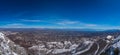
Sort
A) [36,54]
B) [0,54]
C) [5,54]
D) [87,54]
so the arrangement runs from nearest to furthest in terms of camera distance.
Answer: [0,54], [5,54], [87,54], [36,54]

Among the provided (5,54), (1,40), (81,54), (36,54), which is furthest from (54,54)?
(5,54)

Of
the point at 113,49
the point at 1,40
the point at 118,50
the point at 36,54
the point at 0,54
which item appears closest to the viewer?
the point at 118,50

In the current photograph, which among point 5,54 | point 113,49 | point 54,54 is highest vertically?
point 113,49

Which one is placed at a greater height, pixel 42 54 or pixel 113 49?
pixel 113 49

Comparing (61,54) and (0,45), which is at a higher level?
(0,45)

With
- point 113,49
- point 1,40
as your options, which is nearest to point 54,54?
point 1,40

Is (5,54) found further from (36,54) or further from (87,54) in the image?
(36,54)

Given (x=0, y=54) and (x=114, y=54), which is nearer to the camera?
(x=114, y=54)

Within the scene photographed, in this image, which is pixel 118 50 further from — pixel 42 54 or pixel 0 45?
pixel 42 54

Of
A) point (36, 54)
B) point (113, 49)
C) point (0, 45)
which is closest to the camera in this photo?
point (113, 49)
